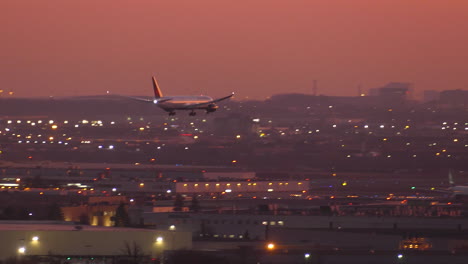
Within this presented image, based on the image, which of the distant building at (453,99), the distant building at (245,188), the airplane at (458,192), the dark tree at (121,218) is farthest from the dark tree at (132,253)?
the distant building at (453,99)

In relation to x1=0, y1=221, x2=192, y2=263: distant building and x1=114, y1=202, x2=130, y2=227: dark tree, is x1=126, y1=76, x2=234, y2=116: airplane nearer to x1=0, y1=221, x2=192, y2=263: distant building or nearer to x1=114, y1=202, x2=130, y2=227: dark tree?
x1=114, y1=202, x2=130, y2=227: dark tree

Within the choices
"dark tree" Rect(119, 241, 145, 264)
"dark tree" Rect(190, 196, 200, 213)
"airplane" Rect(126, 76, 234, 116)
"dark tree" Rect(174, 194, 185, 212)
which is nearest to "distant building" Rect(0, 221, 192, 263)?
"dark tree" Rect(119, 241, 145, 264)

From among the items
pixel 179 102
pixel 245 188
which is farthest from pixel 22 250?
pixel 245 188

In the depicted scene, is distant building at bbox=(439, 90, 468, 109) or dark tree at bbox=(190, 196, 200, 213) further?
distant building at bbox=(439, 90, 468, 109)

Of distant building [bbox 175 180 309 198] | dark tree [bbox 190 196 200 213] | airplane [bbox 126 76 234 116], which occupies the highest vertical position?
airplane [bbox 126 76 234 116]

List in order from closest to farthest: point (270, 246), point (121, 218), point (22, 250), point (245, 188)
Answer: point (22, 250), point (270, 246), point (121, 218), point (245, 188)

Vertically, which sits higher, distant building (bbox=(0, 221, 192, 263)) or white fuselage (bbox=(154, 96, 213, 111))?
white fuselage (bbox=(154, 96, 213, 111))

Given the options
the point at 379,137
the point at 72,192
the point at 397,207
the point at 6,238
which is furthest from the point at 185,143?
the point at 6,238

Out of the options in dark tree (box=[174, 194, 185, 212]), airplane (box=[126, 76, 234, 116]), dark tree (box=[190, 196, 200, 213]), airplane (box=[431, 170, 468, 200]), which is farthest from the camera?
airplane (box=[431, 170, 468, 200])

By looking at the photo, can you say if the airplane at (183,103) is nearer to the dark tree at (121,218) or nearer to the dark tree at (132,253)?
the dark tree at (121,218)

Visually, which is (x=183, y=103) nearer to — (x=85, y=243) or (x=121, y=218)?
(x=121, y=218)

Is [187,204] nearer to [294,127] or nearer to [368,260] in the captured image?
[368,260]
